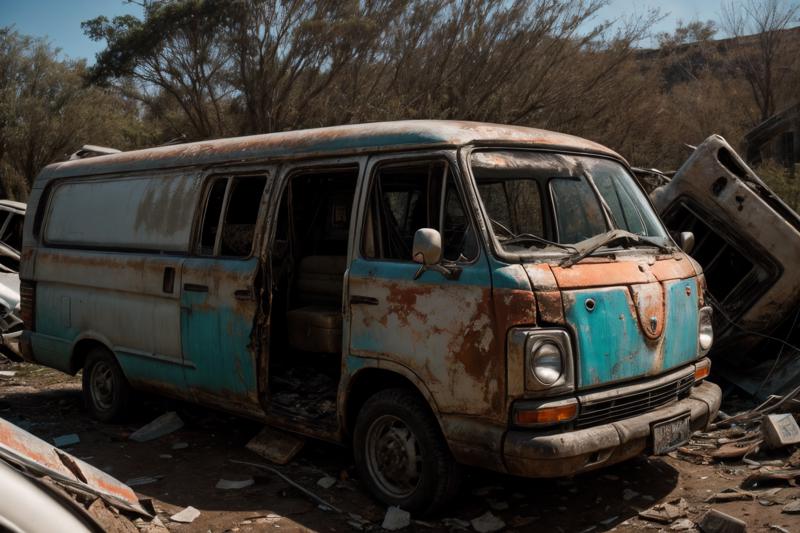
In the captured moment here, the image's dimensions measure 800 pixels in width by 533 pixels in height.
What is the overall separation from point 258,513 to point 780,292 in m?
4.70

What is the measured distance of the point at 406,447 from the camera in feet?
14.7

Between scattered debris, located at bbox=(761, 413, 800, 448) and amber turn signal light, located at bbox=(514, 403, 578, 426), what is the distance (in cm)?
214

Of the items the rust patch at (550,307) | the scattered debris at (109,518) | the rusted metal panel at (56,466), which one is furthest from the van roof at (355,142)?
the scattered debris at (109,518)

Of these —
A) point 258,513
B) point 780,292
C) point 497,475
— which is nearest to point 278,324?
point 258,513

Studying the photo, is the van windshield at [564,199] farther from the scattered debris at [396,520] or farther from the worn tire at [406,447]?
the scattered debris at [396,520]

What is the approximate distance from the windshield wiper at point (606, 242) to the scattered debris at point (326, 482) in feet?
7.11

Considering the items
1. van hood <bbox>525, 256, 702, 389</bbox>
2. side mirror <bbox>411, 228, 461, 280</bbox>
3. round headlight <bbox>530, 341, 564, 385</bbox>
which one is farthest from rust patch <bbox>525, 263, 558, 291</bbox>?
side mirror <bbox>411, 228, 461, 280</bbox>

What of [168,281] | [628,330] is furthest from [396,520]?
[168,281]

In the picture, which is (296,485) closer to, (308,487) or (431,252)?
(308,487)

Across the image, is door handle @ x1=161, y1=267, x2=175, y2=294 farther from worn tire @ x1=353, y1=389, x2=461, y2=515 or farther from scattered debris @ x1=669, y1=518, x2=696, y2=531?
scattered debris @ x1=669, y1=518, x2=696, y2=531

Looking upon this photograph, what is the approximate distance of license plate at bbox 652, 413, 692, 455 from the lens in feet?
13.9

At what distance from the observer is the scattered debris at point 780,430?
5188 mm

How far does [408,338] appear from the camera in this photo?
4.34 m

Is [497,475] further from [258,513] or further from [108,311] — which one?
[108,311]
